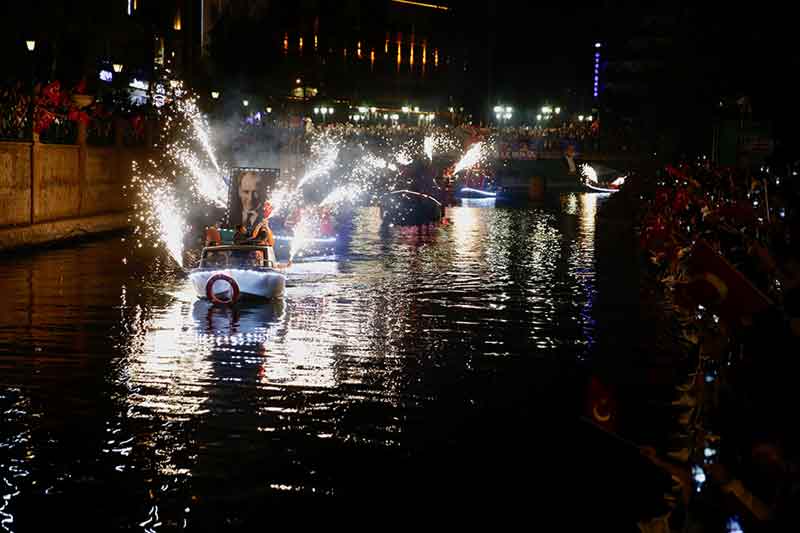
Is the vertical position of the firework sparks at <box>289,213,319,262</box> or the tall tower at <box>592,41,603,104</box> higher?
the tall tower at <box>592,41,603,104</box>

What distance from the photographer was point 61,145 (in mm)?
33125

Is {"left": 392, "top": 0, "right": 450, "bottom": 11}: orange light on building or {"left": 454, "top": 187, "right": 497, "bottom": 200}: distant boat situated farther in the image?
{"left": 392, "top": 0, "right": 450, "bottom": 11}: orange light on building

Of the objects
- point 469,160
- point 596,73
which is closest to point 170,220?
point 469,160

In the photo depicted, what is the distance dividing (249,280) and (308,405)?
802 cm

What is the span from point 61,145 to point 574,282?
51.2 ft

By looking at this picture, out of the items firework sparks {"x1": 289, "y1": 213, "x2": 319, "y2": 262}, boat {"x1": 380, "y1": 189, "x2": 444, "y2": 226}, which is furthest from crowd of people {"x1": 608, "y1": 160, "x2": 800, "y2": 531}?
boat {"x1": 380, "y1": 189, "x2": 444, "y2": 226}

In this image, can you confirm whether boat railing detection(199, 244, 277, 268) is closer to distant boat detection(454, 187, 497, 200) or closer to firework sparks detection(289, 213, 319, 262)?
firework sparks detection(289, 213, 319, 262)

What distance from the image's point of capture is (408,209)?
4241 centimetres

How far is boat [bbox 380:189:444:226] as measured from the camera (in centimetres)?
4212

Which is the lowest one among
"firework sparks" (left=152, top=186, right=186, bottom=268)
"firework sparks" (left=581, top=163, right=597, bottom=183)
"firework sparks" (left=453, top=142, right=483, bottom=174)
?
"firework sparks" (left=152, top=186, right=186, bottom=268)

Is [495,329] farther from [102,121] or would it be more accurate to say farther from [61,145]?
[102,121]

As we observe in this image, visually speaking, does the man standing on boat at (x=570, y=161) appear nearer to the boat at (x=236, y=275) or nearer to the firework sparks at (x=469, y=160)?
the firework sparks at (x=469, y=160)

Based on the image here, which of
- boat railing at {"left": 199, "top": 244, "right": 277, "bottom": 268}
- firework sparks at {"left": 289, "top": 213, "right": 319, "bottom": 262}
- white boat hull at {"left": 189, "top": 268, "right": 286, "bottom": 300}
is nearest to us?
white boat hull at {"left": 189, "top": 268, "right": 286, "bottom": 300}

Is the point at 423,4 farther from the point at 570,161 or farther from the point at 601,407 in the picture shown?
the point at 601,407
